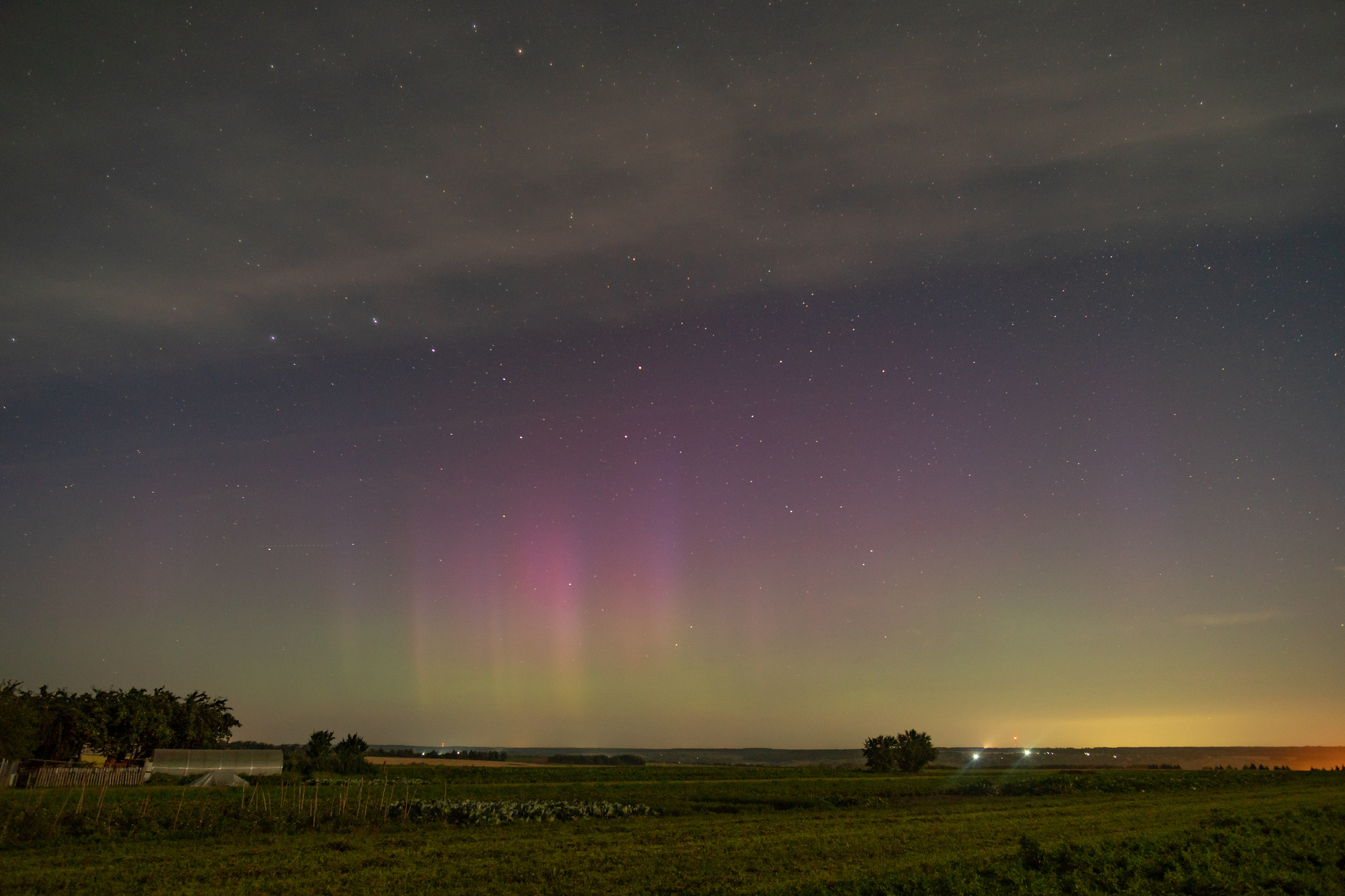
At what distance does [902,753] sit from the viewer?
9162cm

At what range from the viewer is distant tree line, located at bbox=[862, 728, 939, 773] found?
91.2m

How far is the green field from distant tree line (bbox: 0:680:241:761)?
26348 mm

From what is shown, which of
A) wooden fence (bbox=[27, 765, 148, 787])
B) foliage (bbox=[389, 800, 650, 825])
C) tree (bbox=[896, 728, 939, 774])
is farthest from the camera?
tree (bbox=[896, 728, 939, 774])

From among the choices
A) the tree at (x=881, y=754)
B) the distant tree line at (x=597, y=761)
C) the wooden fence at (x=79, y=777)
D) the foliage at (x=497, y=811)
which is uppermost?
the foliage at (x=497, y=811)

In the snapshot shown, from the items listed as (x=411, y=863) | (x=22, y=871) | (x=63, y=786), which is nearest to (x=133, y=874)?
(x=22, y=871)

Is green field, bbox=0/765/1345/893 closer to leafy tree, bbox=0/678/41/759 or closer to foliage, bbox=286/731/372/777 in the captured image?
leafy tree, bbox=0/678/41/759

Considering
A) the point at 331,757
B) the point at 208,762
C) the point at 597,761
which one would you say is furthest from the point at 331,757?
the point at 597,761

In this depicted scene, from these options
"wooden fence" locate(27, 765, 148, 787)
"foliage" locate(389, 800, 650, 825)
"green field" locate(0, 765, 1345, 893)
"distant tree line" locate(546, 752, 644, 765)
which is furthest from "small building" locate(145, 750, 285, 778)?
"distant tree line" locate(546, 752, 644, 765)

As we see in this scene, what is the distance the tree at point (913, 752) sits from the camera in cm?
9119

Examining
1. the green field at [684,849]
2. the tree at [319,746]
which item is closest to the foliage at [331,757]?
the tree at [319,746]

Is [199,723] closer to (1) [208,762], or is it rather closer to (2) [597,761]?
(1) [208,762]

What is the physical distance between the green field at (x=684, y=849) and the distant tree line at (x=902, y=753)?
182 ft

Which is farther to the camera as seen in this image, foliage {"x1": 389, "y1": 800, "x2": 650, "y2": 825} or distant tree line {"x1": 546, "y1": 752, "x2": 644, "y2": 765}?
distant tree line {"x1": 546, "y1": 752, "x2": 644, "y2": 765}

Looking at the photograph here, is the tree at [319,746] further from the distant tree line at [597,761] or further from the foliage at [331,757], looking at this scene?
the distant tree line at [597,761]
